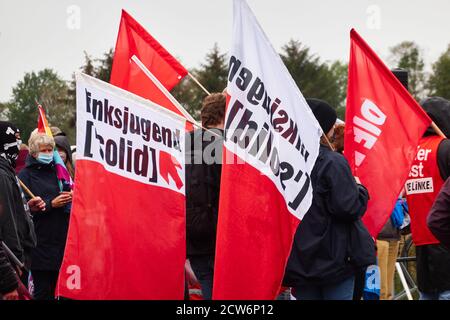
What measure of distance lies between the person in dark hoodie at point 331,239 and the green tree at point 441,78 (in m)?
81.1

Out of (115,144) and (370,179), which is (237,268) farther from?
(370,179)

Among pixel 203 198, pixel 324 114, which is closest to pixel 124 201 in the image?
pixel 203 198

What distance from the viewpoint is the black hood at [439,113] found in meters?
6.29

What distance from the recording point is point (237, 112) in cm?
498

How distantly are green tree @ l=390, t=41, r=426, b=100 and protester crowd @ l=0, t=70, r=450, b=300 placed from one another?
280ft

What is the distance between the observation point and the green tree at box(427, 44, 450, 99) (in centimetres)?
8456

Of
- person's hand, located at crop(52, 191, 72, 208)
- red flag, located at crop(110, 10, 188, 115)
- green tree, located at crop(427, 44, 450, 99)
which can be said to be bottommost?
person's hand, located at crop(52, 191, 72, 208)

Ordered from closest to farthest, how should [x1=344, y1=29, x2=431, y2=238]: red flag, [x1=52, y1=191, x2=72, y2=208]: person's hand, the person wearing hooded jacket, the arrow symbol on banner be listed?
1. the arrow symbol on banner
2. [x1=344, y1=29, x2=431, y2=238]: red flag
3. [x1=52, y1=191, x2=72, y2=208]: person's hand
4. the person wearing hooded jacket

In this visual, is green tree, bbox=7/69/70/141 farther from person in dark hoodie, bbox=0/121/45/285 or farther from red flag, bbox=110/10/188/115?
person in dark hoodie, bbox=0/121/45/285

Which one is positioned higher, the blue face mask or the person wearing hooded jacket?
the person wearing hooded jacket

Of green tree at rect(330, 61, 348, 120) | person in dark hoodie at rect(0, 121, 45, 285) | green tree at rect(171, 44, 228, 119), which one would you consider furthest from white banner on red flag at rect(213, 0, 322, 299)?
green tree at rect(330, 61, 348, 120)

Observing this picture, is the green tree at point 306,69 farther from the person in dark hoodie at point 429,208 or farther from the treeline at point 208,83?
the person in dark hoodie at point 429,208
